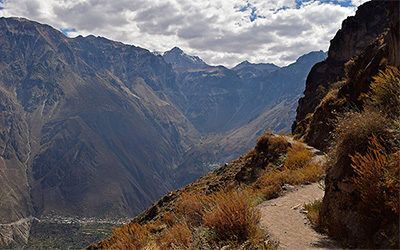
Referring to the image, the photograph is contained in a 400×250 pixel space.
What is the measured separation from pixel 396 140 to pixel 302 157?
41.0 feet

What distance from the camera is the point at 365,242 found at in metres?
7.92

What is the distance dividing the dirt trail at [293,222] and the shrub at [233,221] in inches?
22.8

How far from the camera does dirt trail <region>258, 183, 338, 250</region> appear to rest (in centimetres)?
887

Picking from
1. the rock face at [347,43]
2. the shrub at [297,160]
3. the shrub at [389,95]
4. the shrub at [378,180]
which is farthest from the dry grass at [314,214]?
the rock face at [347,43]

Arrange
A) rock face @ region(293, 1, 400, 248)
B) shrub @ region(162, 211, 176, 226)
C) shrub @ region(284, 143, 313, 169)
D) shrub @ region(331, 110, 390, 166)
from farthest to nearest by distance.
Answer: shrub @ region(284, 143, 313, 169), shrub @ region(162, 211, 176, 226), shrub @ region(331, 110, 390, 166), rock face @ region(293, 1, 400, 248)

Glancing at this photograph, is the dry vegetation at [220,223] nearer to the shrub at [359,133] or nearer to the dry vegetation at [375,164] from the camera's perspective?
the dry vegetation at [375,164]

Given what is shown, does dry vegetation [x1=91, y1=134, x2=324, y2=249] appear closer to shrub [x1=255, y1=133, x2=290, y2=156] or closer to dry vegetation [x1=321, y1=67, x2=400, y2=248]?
dry vegetation [x1=321, y1=67, x2=400, y2=248]

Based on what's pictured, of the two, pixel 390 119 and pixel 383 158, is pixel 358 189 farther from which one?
pixel 390 119

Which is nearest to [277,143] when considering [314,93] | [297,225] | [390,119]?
[297,225]

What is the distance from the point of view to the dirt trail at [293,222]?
887cm

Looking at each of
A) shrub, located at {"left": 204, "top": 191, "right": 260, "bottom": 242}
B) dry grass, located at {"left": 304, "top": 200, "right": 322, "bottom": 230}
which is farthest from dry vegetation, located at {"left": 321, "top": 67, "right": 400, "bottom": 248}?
shrub, located at {"left": 204, "top": 191, "right": 260, "bottom": 242}

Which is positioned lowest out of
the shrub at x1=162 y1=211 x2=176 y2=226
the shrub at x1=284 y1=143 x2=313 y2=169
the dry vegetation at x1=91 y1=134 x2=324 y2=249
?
the shrub at x1=284 y1=143 x2=313 y2=169

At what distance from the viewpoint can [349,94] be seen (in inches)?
953

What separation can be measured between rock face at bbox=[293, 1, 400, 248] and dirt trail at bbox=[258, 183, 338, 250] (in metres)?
0.52
